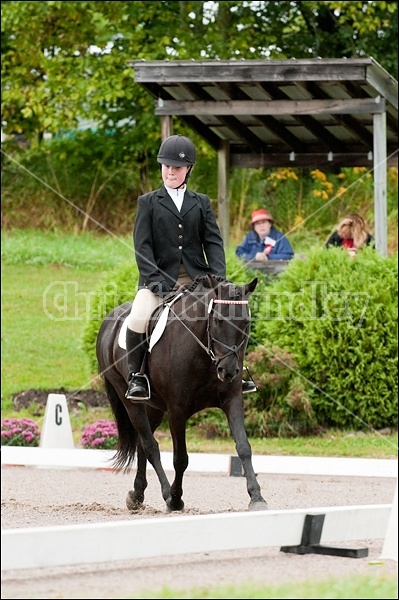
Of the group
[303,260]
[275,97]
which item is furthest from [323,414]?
[275,97]

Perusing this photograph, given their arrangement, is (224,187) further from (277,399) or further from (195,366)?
(195,366)

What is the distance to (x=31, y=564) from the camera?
5.53m

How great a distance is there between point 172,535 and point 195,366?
8.15 feet

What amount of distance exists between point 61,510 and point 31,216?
16857 mm

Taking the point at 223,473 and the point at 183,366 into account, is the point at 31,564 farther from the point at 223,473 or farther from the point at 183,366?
the point at 223,473

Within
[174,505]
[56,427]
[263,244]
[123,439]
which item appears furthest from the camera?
[263,244]

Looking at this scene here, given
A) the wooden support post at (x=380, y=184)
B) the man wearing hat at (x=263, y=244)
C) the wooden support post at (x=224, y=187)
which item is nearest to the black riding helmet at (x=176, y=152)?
the man wearing hat at (x=263, y=244)

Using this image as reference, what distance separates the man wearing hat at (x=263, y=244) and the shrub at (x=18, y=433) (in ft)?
11.3

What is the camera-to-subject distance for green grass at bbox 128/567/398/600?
17.1 feet

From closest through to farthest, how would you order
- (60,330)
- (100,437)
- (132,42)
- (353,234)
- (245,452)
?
(245,452) < (100,437) < (353,234) < (60,330) < (132,42)

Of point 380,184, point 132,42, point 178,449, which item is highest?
point 132,42

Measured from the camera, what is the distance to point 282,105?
15.1 m

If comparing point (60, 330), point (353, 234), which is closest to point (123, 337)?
point (353, 234)

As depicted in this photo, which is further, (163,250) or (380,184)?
(380,184)
